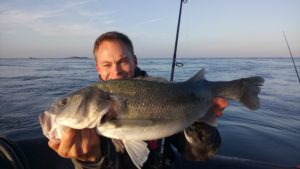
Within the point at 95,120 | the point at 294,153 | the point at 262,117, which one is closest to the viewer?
the point at 95,120

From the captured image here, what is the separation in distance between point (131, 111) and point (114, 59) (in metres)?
1.18

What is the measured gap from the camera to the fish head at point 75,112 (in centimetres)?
254

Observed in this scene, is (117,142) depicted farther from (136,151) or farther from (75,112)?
(75,112)

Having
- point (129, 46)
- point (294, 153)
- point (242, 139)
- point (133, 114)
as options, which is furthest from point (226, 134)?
point (133, 114)

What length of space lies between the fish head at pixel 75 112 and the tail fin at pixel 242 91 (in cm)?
153

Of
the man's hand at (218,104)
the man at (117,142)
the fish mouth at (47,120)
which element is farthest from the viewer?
the man's hand at (218,104)

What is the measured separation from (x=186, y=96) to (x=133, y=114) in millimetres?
786

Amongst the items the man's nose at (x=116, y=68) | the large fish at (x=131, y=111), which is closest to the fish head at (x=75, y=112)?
the large fish at (x=131, y=111)

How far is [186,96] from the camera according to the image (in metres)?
3.20

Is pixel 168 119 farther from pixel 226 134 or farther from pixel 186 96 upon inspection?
pixel 226 134

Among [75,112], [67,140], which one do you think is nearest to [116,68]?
[75,112]

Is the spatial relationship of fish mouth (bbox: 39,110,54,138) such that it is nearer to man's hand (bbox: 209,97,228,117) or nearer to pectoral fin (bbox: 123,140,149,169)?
pectoral fin (bbox: 123,140,149,169)

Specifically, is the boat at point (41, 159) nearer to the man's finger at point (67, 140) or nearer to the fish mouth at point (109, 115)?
the man's finger at point (67, 140)

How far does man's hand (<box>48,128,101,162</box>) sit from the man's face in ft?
3.84
